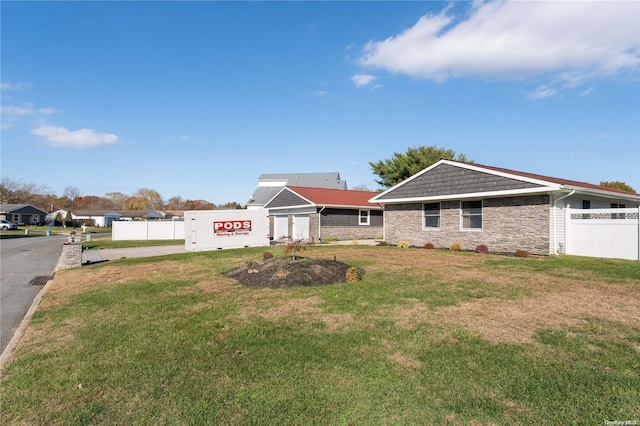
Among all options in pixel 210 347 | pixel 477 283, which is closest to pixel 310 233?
pixel 477 283

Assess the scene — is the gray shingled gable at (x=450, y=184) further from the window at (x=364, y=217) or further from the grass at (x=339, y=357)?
the grass at (x=339, y=357)

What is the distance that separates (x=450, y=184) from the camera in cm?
1756

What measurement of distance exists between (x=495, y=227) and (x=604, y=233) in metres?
3.77

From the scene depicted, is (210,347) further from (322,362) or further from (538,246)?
(538,246)

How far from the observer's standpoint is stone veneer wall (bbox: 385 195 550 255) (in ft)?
47.5

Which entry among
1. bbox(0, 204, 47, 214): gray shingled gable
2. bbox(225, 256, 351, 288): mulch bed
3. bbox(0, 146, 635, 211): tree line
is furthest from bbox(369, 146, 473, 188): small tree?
bbox(0, 204, 47, 214): gray shingled gable

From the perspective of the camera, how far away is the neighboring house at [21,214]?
73.1 m

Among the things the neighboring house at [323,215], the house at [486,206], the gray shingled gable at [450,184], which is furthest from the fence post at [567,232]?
the neighboring house at [323,215]

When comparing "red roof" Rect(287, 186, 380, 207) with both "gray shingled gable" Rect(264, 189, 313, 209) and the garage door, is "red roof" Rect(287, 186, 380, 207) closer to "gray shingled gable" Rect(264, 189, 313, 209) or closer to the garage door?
"gray shingled gable" Rect(264, 189, 313, 209)

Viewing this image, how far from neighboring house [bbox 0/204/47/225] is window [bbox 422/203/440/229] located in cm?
8593

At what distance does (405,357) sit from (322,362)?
105 cm

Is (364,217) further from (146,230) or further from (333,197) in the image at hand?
(146,230)

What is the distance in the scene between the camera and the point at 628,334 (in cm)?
514

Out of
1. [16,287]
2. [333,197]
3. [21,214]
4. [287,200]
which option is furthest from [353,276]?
[21,214]
